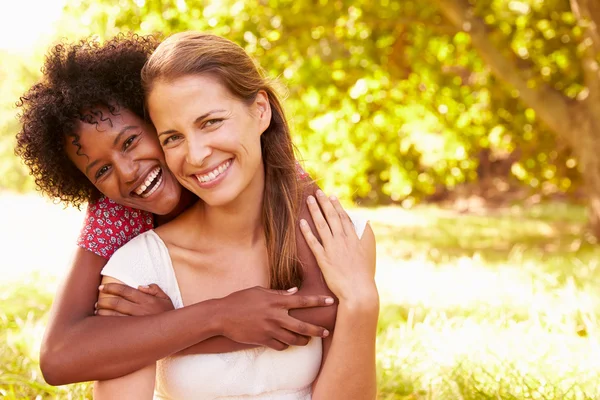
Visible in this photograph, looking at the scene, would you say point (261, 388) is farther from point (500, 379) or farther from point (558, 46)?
point (558, 46)

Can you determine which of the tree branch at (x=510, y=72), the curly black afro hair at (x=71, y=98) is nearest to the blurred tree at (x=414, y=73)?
the tree branch at (x=510, y=72)

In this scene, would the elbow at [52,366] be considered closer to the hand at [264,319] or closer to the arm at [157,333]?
the arm at [157,333]

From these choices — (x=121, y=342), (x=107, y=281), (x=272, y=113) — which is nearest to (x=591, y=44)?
(x=272, y=113)

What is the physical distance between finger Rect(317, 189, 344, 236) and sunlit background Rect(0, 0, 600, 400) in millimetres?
664

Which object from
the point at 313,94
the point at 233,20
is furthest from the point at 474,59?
the point at 233,20

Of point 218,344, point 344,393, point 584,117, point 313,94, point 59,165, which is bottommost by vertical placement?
point 344,393

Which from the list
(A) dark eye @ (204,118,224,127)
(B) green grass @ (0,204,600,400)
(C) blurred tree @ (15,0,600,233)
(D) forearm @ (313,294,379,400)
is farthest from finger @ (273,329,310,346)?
(C) blurred tree @ (15,0,600,233)

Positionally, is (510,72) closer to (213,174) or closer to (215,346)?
(213,174)

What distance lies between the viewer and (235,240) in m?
2.52

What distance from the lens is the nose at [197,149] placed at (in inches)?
88.1

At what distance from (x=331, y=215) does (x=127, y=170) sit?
0.74 m

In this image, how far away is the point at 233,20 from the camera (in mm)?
6230

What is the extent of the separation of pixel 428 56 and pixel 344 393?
20.7 ft

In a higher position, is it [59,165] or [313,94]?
[313,94]
